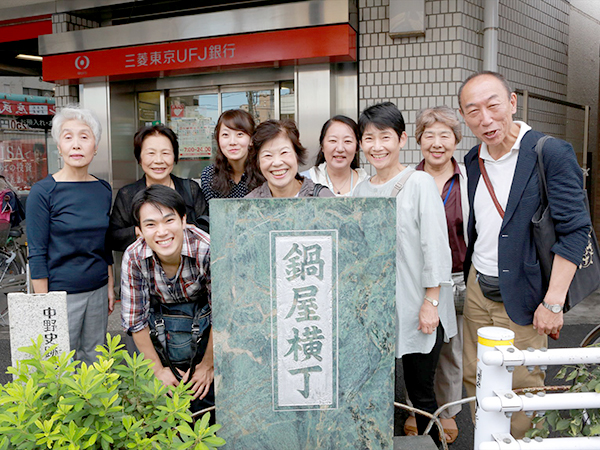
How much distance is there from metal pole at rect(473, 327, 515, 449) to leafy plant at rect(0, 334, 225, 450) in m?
0.87

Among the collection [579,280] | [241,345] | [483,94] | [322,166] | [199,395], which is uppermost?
[483,94]

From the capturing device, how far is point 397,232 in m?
2.40

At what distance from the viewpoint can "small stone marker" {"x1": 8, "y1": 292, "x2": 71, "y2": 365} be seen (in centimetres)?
185

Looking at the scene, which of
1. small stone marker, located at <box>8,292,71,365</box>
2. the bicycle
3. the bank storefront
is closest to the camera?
small stone marker, located at <box>8,292,71,365</box>

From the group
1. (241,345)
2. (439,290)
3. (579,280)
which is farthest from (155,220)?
(579,280)

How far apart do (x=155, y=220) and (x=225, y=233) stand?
589 mm

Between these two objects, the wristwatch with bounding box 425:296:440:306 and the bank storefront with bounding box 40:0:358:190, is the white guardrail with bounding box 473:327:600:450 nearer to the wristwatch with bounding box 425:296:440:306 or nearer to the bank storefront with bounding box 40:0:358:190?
the wristwatch with bounding box 425:296:440:306

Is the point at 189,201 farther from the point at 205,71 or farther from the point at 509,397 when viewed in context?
the point at 205,71

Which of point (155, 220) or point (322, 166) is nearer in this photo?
point (155, 220)

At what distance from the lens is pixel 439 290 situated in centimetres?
236

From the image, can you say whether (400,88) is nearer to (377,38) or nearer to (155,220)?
(377,38)

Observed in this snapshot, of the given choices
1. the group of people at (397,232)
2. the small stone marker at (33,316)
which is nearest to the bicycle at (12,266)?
the group of people at (397,232)

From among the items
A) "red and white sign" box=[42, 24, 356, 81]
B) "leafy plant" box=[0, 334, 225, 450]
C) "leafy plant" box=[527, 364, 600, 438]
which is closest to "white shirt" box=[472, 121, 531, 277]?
"leafy plant" box=[527, 364, 600, 438]

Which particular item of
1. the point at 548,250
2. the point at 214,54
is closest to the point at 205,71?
the point at 214,54
